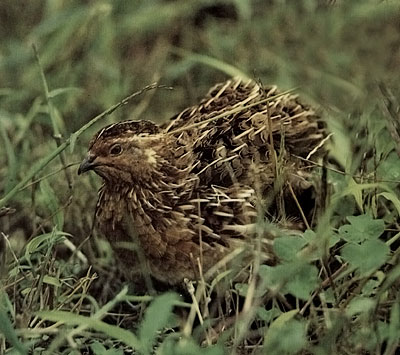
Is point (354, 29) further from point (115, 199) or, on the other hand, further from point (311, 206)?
point (115, 199)

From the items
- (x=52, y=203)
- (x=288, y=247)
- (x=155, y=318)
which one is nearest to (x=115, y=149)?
(x=52, y=203)

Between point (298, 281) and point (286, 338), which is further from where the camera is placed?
point (298, 281)

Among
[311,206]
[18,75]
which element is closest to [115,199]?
[311,206]

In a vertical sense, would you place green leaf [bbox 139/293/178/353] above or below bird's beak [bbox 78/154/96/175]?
below

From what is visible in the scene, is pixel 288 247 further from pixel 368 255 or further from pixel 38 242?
pixel 38 242

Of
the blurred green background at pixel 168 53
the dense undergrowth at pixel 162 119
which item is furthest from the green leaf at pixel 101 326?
the blurred green background at pixel 168 53

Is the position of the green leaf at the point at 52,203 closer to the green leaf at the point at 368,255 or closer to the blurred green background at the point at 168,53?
the blurred green background at the point at 168,53

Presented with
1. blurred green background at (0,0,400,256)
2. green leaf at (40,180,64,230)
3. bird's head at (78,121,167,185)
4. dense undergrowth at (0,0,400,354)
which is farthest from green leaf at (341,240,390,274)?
blurred green background at (0,0,400,256)

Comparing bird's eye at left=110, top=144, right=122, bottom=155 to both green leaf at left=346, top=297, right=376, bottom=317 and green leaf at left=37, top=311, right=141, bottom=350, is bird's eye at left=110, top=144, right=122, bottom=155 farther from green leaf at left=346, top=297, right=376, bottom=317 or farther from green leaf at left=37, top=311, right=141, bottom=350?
green leaf at left=346, top=297, right=376, bottom=317
